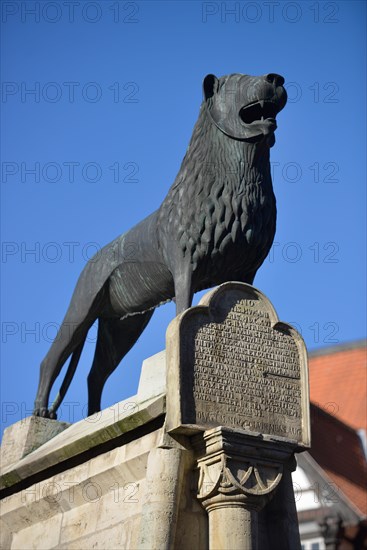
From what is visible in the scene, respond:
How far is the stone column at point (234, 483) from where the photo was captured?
741cm

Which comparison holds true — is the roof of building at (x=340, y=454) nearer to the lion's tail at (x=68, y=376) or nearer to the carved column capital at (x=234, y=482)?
the lion's tail at (x=68, y=376)

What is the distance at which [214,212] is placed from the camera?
29.1 feet

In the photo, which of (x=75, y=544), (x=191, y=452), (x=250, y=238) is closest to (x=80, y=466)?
(x=75, y=544)

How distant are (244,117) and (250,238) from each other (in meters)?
1.13

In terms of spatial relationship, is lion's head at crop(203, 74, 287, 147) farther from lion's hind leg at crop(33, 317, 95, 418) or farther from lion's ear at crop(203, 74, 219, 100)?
lion's hind leg at crop(33, 317, 95, 418)

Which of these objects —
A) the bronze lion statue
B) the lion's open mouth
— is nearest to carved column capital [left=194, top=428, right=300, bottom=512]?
the bronze lion statue

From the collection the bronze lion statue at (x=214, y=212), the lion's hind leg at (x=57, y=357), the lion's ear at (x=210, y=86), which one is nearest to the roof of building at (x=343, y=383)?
the lion's hind leg at (x=57, y=357)

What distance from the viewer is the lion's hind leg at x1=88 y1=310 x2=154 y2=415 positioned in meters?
10.6

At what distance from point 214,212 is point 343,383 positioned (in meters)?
16.5

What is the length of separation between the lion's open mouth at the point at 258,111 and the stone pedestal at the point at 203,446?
1670 mm

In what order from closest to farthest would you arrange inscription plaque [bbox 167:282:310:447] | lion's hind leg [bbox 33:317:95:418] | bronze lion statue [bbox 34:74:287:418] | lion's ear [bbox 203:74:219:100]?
inscription plaque [bbox 167:282:310:447] < bronze lion statue [bbox 34:74:287:418] < lion's ear [bbox 203:74:219:100] < lion's hind leg [bbox 33:317:95:418]

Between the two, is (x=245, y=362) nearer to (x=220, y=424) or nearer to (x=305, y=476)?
(x=220, y=424)

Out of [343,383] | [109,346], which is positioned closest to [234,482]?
[109,346]

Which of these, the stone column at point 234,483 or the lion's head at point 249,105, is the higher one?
the lion's head at point 249,105
